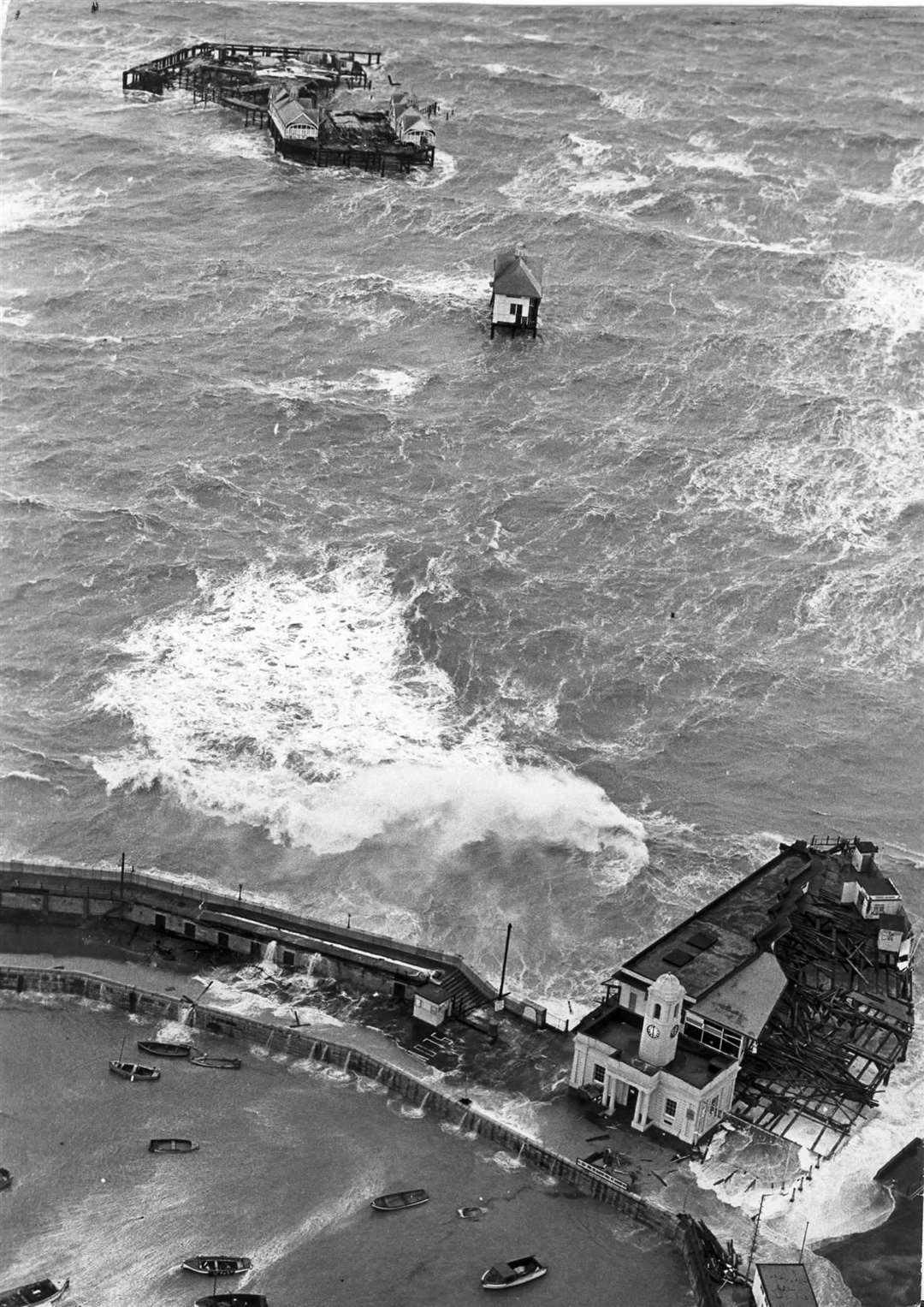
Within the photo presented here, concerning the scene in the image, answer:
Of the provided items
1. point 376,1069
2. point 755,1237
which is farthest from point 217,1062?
point 755,1237

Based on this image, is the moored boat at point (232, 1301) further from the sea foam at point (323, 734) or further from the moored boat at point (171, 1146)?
the sea foam at point (323, 734)

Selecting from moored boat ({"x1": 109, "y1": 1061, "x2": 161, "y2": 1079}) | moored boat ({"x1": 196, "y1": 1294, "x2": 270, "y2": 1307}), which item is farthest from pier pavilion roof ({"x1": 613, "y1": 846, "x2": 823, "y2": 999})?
moored boat ({"x1": 196, "y1": 1294, "x2": 270, "y2": 1307})

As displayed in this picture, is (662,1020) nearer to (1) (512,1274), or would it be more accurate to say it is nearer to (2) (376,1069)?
(2) (376,1069)

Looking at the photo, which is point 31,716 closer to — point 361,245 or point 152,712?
point 152,712

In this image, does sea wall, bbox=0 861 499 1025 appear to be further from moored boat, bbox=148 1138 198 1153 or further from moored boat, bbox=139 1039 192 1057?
moored boat, bbox=148 1138 198 1153

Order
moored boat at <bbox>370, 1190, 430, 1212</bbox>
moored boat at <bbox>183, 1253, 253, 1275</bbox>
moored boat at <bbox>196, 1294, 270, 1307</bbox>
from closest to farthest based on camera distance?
moored boat at <bbox>196, 1294, 270, 1307</bbox>
moored boat at <bbox>183, 1253, 253, 1275</bbox>
moored boat at <bbox>370, 1190, 430, 1212</bbox>

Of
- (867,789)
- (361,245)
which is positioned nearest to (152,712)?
(867,789)
